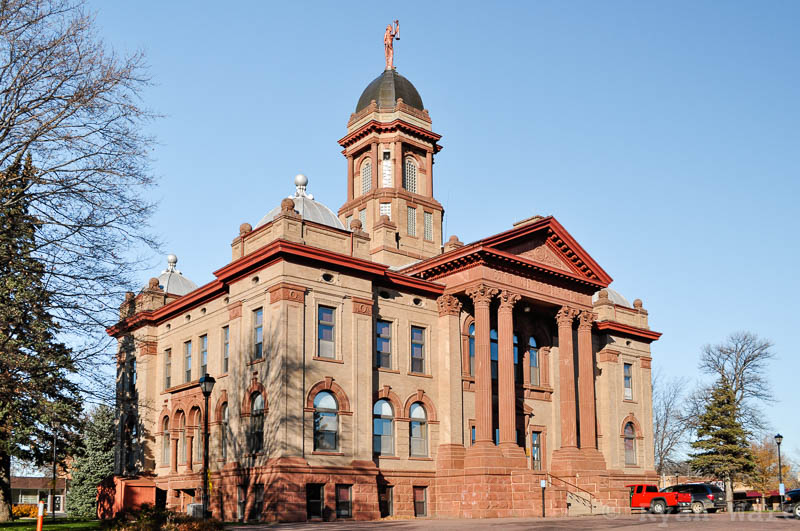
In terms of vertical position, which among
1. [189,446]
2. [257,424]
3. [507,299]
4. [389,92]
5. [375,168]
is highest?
[389,92]

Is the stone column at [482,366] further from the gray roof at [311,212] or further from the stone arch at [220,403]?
the stone arch at [220,403]

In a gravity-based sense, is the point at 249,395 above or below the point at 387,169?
below

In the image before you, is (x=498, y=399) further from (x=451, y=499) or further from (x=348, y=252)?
(x=348, y=252)

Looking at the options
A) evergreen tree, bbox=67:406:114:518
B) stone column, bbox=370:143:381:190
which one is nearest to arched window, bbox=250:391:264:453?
evergreen tree, bbox=67:406:114:518

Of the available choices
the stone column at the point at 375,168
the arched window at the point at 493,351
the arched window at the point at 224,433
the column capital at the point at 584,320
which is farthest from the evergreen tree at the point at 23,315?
the stone column at the point at 375,168

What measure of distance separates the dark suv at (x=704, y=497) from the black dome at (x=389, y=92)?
2923cm

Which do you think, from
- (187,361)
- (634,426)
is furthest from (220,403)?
(634,426)

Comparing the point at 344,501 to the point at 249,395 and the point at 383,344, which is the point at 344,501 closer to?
the point at 249,395

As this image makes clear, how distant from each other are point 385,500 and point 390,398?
4660 millimetres

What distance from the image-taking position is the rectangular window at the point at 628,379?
5234cm

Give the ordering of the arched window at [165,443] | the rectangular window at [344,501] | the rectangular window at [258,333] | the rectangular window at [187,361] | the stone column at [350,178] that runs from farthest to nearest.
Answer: the stone column at [350,178], the arched window at [165,443], the rectangular window at [187,361], the rectangular window at [258,333], the rectangular window at [344,501]

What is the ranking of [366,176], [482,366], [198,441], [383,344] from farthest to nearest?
[366,176]
[198,441]
[383,344]
[482,366]

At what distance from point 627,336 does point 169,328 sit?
2814 cm

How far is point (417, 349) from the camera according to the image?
41500 mm
